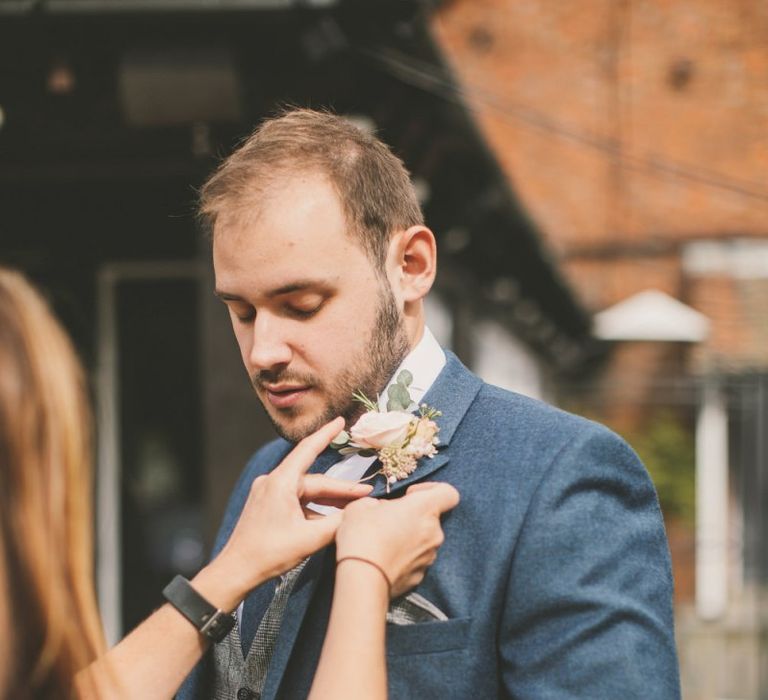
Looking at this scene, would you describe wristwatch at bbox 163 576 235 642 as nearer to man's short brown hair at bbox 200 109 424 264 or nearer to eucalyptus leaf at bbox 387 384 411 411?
eucalyptus leaf at bbox 387 384 411 411

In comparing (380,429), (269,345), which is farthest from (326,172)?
(380,429)

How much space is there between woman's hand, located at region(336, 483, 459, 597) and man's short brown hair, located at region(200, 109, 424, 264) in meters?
0.42

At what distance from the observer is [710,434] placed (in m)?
Answer: 11.5

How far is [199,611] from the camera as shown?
1.55 metres

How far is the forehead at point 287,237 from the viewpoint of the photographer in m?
→ 1.59

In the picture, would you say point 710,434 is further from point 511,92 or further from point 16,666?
point 16,666

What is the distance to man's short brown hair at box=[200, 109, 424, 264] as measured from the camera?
64.0 inches

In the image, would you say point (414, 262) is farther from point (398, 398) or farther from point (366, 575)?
point (366, 575)

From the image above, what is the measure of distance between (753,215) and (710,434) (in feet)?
8.44

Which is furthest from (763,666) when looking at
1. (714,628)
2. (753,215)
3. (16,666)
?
(16,666)

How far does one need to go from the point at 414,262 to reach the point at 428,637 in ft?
2.10

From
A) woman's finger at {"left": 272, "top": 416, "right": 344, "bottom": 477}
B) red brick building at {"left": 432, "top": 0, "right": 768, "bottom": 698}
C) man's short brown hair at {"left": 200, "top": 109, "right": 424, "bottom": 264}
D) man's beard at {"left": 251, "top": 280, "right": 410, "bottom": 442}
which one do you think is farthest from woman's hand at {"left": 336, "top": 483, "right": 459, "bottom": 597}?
red brick building at {"left": 432, "top": 0, "right": 768, "bottom": 698}

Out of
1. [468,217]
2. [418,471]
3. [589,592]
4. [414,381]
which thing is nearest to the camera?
[589,592]

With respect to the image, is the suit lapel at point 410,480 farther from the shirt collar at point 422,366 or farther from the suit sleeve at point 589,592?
the suit sleeve at point 589,592
